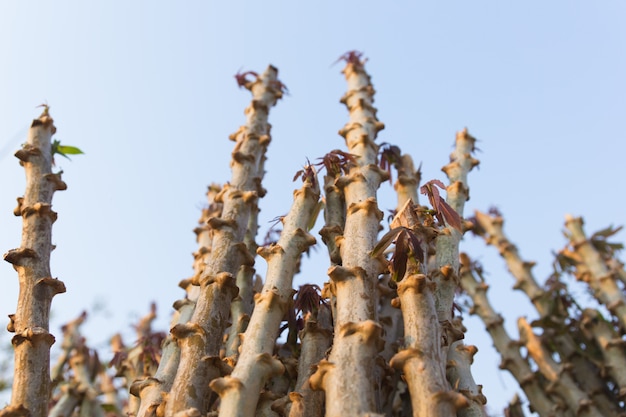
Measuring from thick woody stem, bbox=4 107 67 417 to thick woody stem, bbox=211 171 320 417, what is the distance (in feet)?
3.11

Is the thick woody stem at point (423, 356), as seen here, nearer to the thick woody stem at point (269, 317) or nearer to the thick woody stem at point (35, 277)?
the thick woody stem at point (269, 317)

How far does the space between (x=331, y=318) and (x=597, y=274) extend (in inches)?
147

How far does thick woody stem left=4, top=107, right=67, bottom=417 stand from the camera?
108 inches

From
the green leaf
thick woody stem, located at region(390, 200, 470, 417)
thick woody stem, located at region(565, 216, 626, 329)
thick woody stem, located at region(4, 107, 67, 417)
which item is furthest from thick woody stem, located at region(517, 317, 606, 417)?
the green leaf

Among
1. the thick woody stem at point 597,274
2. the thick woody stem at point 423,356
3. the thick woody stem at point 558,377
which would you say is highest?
the thick woody stem at point 597,274

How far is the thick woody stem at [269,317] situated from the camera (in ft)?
7.88

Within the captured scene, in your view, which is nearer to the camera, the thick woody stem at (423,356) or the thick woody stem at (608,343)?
the thick woody stem at (423,356)

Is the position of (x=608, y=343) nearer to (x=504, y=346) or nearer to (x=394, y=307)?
(x=504, y=346)

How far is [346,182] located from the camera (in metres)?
3.68

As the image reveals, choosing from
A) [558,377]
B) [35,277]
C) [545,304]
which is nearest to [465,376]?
[35,277]

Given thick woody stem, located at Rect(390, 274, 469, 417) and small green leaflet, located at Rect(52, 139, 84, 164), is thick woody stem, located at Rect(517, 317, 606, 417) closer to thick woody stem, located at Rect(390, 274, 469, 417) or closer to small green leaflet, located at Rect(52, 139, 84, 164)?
thick woody stem, located at Rect(390, 274, 469, 417)

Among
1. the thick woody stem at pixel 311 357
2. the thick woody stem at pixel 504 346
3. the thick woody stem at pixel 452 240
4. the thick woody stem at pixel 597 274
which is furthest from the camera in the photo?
the thick woody stem at pixel 597 274

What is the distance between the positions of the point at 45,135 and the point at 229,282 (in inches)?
67.2

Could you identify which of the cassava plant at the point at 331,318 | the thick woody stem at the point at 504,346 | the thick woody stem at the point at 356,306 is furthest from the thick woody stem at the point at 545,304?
the thick woody stem at the point at 356,306
